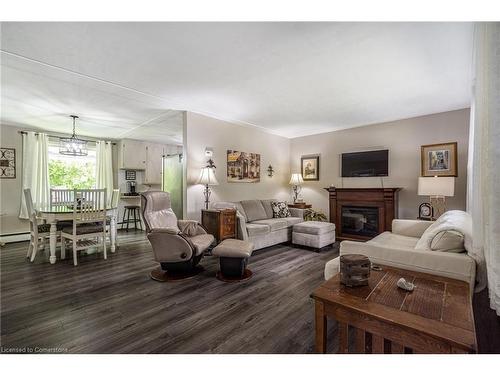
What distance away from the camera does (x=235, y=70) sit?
8.31 feet

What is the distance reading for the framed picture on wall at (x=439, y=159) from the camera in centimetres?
372

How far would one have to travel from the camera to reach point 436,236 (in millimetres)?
1763

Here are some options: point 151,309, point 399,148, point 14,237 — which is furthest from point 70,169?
point 399,148

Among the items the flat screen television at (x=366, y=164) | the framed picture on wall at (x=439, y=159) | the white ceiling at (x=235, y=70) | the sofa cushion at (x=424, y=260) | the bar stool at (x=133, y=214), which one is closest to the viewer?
the sofa cushion at (x=424, y=260)

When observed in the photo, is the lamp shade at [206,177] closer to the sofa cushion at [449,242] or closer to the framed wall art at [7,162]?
the sofa cushion at [449,242]

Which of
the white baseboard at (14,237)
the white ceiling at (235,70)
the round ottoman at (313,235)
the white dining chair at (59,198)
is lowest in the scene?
the white baseboard at (14,237)

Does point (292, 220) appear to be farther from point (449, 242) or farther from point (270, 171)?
point (449, 242)

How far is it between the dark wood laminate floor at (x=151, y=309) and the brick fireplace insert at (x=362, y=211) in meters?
1.89

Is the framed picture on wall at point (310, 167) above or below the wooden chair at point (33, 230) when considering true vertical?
above

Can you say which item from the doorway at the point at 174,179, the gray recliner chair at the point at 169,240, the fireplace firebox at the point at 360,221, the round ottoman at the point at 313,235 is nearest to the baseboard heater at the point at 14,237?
the doorway at the point at 174,179

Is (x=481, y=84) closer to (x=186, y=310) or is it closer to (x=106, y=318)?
(x=186, y=310)

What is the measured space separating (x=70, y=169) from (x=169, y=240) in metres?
4.61

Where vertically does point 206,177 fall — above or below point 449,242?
above

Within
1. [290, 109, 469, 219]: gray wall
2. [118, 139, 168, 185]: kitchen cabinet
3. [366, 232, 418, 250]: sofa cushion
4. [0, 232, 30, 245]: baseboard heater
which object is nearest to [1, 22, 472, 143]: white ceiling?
[290, 109, 469, 219]: gray wall
